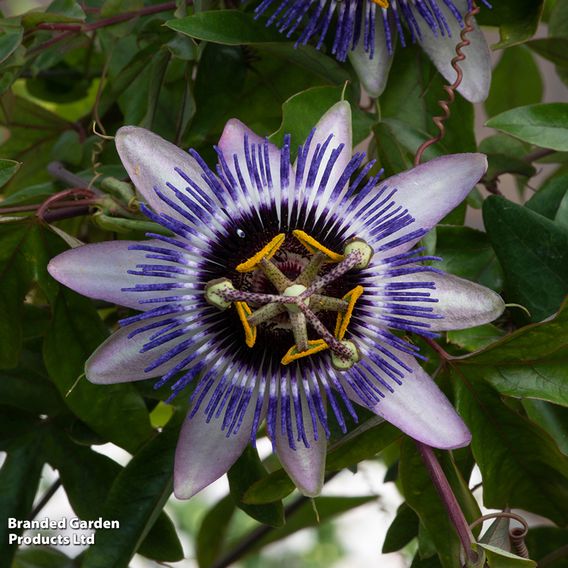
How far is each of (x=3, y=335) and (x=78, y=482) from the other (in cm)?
24

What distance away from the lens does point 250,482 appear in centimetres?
107

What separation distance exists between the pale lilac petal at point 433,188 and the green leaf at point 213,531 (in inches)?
31.8

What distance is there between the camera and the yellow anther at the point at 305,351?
2.96ft

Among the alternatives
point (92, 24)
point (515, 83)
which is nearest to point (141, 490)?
point (92, 24)

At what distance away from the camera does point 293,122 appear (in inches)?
39.2

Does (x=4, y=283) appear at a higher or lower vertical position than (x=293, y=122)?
lower

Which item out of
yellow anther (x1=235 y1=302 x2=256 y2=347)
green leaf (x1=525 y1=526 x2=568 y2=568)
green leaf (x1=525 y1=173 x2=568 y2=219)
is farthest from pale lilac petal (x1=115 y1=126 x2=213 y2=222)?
green leaf (x1=525 y1=526 x2=568 y2=568)

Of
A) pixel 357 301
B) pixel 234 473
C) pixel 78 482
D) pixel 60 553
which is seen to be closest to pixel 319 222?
pixel 357 301

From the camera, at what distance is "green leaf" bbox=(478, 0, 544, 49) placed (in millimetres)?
1145

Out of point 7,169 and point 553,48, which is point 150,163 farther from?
point 553,48

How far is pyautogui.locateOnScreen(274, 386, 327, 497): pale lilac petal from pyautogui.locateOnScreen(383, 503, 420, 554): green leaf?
25 cm

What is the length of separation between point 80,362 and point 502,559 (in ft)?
1.65

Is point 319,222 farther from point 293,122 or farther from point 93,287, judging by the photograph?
point 93,287

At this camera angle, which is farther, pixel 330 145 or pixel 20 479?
pixel 20 479
